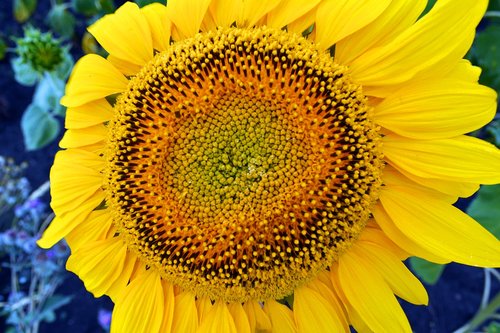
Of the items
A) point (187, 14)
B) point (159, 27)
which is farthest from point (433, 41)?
point (159, 27)

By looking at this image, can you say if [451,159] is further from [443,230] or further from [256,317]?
[256,317]

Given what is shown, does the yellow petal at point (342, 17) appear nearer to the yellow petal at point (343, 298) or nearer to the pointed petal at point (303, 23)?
the pointed petal at point (303, 23)

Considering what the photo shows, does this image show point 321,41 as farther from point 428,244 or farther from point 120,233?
point 120,233

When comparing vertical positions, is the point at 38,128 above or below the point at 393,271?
below

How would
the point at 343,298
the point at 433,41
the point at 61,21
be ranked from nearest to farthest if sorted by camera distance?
the point at 433,41
the point at 343,298
the point at 61,21

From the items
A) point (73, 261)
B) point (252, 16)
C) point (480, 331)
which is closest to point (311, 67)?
point (252, 16)

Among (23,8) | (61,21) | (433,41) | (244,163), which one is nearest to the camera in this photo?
(433,41)

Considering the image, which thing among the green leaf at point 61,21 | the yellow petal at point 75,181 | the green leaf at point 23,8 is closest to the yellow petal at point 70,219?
the yellow petal at point 75,181
